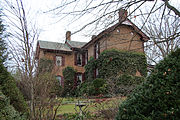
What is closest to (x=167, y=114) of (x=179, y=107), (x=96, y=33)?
(x=179, y=107)

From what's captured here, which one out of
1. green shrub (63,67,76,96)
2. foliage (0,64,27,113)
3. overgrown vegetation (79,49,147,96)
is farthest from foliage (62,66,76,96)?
foliage (0,64,27,113)

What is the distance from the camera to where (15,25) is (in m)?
4.74

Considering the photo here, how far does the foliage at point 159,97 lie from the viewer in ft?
7.30

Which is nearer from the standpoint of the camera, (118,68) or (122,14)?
(122,14)

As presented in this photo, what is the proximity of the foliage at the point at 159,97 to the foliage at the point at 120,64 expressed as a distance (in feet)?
43.9

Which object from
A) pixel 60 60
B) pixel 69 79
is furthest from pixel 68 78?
pixel 60 60

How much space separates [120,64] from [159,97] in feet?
47.5

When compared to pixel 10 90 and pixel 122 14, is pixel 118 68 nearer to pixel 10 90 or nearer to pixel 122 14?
pixel 122 14

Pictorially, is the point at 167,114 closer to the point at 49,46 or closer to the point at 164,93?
the point at 164,93

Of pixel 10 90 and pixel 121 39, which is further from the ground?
pixel 121 39

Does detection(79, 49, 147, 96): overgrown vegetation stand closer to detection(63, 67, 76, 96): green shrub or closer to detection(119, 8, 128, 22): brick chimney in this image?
detection(63, 67, 76, 96): green shrub

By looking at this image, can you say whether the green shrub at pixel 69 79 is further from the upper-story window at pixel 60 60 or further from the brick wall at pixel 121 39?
the brick wall at pixel 121 39

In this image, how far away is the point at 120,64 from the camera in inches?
656

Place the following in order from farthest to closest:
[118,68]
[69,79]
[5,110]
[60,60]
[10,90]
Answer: [60,60]
[69,79]
[118,68]
[10,90]
[5,110]
